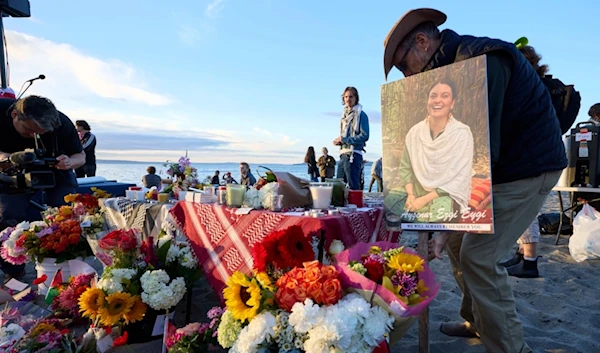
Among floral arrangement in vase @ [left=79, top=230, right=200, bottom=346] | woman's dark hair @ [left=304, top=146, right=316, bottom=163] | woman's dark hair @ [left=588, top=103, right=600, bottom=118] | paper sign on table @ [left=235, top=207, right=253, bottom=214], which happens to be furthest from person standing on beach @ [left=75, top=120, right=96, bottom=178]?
woman's dark hair @ [left=588, top=103, right=600, bottom=118]

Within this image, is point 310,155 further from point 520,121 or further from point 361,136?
point 520,121

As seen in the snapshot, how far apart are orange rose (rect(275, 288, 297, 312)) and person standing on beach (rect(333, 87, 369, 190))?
4242mm

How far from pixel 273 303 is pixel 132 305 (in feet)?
3.81

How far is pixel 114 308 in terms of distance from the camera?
2020 mm

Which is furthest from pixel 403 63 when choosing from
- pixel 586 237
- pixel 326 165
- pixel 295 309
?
pixel 326 165

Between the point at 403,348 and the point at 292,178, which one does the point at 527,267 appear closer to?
the point at 403,348

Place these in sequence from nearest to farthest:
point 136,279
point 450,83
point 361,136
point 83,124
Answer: point 450,83, point 136,279, point 361,136, point 83,124

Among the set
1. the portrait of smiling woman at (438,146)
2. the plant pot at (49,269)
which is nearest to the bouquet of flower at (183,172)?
the plant pot at (49,269)

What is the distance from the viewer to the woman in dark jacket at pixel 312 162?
10273 mm

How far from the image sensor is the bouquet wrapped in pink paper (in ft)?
4.11

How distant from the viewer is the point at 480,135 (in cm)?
155

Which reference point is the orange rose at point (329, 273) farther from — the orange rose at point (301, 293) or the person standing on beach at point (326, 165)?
the person standing on beach at point (326, 165)

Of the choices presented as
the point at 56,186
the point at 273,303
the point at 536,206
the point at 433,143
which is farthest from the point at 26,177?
the point at 536,206

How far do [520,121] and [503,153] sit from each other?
162mm
